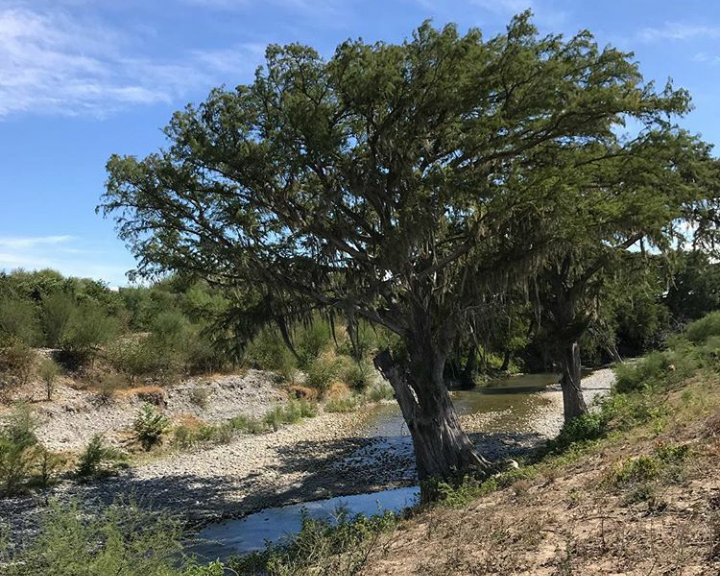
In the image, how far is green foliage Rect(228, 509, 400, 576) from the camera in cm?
606

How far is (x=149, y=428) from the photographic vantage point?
1791 centimetres

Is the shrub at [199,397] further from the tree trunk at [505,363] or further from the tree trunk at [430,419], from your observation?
the tree trunk at [505,363]

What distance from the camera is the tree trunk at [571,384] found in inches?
587

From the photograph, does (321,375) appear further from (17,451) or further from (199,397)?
(17,451)

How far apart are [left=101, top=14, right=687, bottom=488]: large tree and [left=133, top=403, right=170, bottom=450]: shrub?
22.0ft

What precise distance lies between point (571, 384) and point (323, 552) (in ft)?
34.0

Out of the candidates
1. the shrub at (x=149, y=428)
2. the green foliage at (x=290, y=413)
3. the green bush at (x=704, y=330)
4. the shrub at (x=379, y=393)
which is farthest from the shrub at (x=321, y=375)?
the green bush at (x=704, y=330)

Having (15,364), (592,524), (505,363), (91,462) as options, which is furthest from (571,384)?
(505,363)

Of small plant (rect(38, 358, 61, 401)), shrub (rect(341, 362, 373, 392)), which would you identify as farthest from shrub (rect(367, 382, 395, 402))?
small plant (rect(38, 358, 61, 401))

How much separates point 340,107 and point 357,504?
28.9 feet

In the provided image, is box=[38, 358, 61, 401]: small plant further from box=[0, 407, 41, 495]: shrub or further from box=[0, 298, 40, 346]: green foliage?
box=[0, 407, 41, 495]: shrub

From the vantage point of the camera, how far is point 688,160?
13258 millimetres

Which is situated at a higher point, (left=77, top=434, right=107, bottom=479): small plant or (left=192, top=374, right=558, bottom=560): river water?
(left=77, top=434, right=107, bottom=479): small plant

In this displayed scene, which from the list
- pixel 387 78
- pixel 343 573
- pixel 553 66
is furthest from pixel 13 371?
pixel 553 66
